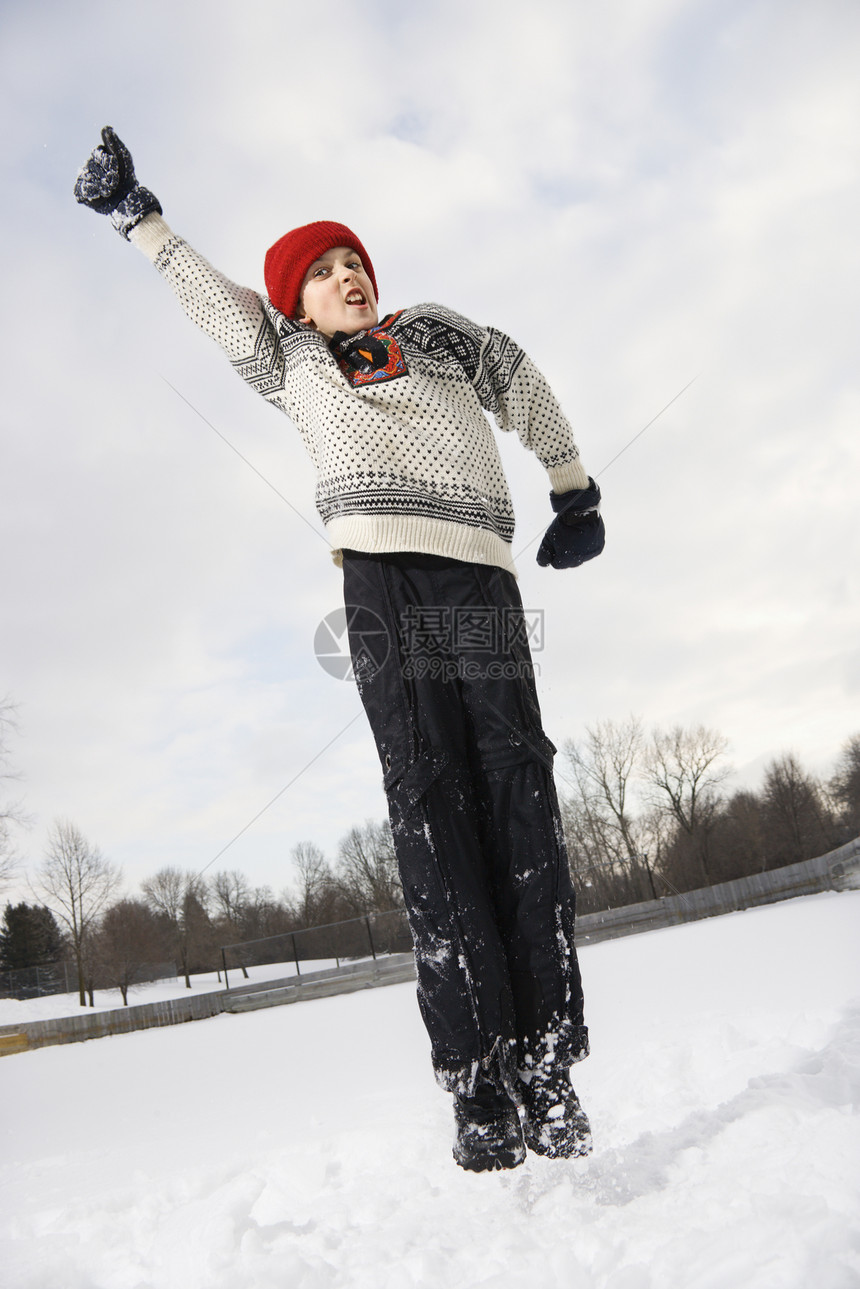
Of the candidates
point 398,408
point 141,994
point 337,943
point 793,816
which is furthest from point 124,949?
point 793,816

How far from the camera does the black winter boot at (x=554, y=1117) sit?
1.36 meters

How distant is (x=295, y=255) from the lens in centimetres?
198

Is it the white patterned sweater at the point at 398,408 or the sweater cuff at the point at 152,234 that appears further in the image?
the sweater cuff at the point at 152,234

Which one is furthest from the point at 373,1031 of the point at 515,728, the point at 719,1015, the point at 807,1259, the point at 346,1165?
the point at 807,1259

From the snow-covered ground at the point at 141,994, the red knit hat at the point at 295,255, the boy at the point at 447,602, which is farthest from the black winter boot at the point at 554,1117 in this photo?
the snow-covered ground at the point at 141,994

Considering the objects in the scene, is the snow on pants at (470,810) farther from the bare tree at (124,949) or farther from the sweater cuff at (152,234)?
the bare tree at (124,949)

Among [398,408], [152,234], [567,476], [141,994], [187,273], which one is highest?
[152,234]

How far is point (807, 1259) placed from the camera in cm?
91

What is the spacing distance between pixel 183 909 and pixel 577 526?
30.1m

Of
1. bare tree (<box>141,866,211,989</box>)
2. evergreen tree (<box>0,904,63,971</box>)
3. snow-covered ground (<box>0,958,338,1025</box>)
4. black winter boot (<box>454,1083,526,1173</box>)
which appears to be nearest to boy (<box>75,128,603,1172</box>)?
black winter boot (<box>454,1083,526,1173</box>)

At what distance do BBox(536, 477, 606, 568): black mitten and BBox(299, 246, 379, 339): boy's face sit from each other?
70 cm

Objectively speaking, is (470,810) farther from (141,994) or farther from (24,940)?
(24,940)

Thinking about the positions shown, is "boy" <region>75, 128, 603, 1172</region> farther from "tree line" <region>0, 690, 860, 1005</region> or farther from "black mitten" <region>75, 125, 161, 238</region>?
"tree line" <region>0, 690, 860, 1005</region>

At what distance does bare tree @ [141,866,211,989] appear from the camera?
25297 mm
